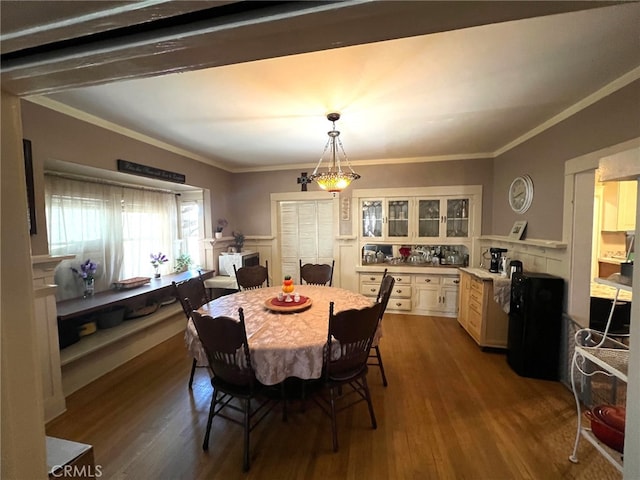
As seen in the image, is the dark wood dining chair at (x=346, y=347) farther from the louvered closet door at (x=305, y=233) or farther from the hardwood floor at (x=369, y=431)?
the louvered closet door at (x=305, y=233)

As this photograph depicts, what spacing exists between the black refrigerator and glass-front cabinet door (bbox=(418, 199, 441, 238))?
1669 mm

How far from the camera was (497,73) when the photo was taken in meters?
1.84

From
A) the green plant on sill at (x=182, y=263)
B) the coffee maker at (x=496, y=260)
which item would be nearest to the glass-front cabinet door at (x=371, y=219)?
the coffee maker at (x=496, y=260)

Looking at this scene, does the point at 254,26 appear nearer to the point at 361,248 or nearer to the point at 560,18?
the point at 560,18

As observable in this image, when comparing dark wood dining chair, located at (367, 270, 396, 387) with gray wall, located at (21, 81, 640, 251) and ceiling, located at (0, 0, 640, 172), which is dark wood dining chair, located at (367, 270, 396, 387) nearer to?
ceiling, located at (0, 0, 640, 172)

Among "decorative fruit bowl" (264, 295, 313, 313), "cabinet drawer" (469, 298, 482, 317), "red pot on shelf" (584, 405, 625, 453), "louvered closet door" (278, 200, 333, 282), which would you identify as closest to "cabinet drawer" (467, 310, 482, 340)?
"cabinet drawer" (469, 298, 482, 317)

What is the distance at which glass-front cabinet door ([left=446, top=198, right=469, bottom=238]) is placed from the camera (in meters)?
4.10

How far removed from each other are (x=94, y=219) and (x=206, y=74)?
230 centimetres

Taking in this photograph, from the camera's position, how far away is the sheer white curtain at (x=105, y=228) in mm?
2686

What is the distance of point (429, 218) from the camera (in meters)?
4.18

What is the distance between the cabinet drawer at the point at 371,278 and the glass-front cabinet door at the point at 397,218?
660 mm

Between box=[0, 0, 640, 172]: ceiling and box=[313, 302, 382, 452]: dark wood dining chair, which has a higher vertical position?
box=[0, 0, 640, 172]: ceiling

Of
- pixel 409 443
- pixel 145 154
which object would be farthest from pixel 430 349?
pixel 145 154

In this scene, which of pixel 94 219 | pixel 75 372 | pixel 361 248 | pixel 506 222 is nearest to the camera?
pixel 75 372
